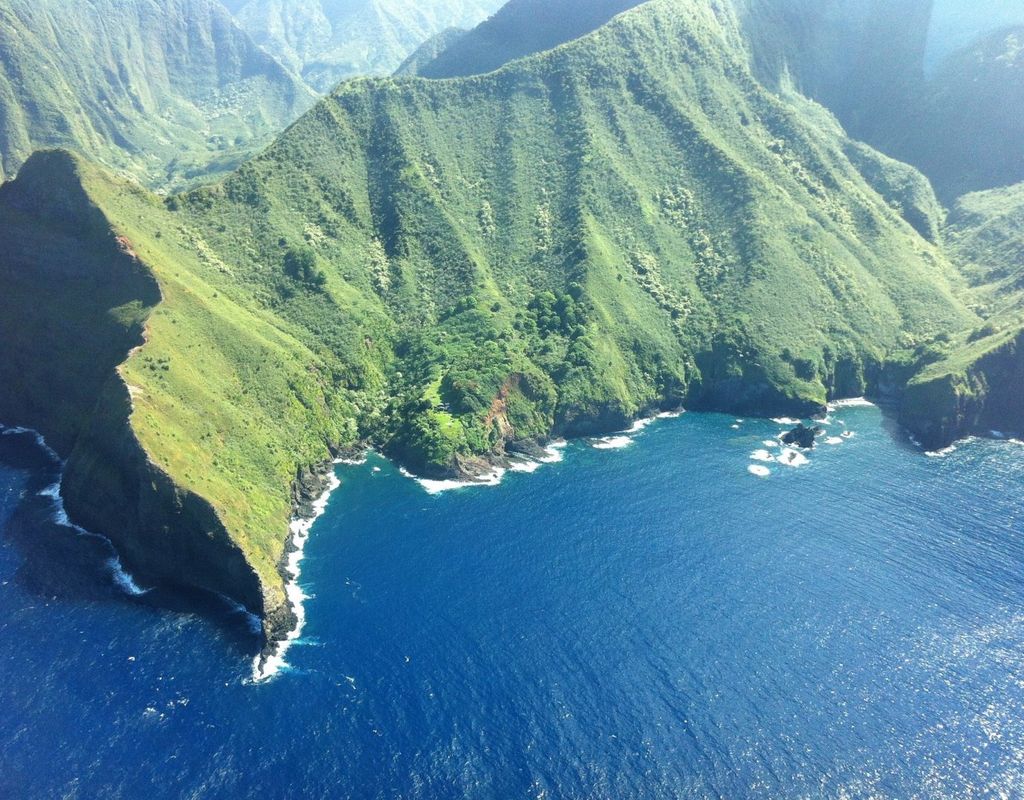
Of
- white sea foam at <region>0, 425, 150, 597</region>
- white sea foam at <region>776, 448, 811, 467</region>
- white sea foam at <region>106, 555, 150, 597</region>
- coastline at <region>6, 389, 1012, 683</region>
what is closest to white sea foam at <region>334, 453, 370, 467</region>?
coastline at <region>6, 389, 1012, 683</region>

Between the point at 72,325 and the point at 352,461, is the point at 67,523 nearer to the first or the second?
the point at 72,325

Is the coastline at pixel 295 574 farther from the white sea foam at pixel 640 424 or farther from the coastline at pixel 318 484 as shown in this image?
the white sea foam at pixel 640 424

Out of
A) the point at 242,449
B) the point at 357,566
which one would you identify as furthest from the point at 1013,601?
the point at 242,449

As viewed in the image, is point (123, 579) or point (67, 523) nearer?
point (123, 579)

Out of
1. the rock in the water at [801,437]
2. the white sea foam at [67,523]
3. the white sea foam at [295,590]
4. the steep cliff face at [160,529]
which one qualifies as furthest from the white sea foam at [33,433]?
the rock in the water at [801,437]

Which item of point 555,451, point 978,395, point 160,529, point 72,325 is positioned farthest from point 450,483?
point 978,395

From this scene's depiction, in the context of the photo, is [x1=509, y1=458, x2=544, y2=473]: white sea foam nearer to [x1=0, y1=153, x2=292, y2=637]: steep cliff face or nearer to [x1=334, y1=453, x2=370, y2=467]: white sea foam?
[x1=334, y1=453, x2=370, y2=467]: white sea foam
